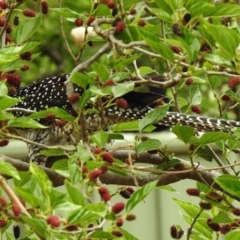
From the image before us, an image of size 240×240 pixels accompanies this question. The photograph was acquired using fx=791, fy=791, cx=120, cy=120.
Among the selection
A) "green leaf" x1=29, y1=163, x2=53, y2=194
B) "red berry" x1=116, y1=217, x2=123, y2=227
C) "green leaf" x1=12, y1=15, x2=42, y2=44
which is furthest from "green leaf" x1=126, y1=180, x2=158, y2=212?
"green leaf" x1=12, y1=15, x2=42, y2=44

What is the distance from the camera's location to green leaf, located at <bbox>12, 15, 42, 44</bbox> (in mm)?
2336

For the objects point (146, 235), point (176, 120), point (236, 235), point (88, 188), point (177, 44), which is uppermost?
point (177, 44)

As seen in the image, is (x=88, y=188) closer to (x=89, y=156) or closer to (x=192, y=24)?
(x=89, y=156)

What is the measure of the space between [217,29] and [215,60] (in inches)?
3.9

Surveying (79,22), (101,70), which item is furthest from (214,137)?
(79,22)

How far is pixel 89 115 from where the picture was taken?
395cm

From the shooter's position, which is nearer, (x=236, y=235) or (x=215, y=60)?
(x=215, y=60)

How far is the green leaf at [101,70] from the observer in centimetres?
228

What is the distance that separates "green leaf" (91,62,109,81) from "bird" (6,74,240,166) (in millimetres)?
769

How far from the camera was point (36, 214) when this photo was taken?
76.5 inches

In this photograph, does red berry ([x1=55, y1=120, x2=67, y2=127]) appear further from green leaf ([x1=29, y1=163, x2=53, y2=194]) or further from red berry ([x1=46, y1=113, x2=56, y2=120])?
green leaf ([x1=29, y1=163, x2=53, y2=194])

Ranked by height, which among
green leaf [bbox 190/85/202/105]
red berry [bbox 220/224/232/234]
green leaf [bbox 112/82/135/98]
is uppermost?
green leaf [bbox 112/82/135/98]

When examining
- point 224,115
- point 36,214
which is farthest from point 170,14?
point 224,115

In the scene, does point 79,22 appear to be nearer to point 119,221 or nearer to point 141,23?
point 141,23
